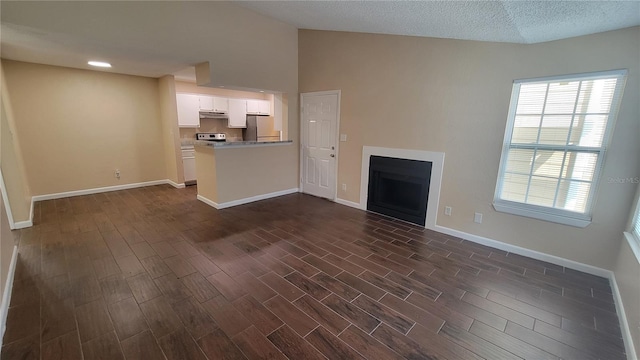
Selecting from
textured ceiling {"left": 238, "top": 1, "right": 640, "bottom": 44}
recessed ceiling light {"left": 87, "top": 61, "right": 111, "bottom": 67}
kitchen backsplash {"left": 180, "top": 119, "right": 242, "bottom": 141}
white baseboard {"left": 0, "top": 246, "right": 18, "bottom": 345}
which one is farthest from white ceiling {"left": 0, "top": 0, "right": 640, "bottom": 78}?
white baseboard {"left": 0, "top": 246, "right": 18, "bottom": 345}

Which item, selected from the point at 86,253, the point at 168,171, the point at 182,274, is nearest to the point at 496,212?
the point at 182,274

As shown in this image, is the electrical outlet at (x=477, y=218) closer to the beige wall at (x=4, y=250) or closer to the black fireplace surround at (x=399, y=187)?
the black fireplace surround at (x=399, y=187)

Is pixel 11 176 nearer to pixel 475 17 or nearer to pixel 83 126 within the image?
pixel 83 126

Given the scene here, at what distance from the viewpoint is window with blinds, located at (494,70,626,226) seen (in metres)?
2.49

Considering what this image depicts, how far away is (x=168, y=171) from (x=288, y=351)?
5.49 m

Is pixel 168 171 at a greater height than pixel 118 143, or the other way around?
pixel 118 143

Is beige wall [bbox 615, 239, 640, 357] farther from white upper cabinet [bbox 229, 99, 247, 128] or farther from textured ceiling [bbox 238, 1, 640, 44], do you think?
white upper cabinet [bbox 229, 99, 247, 128]

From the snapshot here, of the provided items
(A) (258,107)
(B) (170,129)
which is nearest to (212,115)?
(B) (170,129)

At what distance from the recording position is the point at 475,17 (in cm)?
243

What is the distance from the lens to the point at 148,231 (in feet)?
11.3

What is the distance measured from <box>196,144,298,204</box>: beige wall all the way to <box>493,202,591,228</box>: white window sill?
3.57 meters

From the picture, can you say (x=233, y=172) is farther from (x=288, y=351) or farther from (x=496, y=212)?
(x=496, y=212)

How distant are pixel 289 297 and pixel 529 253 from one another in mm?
2747

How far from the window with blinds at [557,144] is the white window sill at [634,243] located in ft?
1.06
